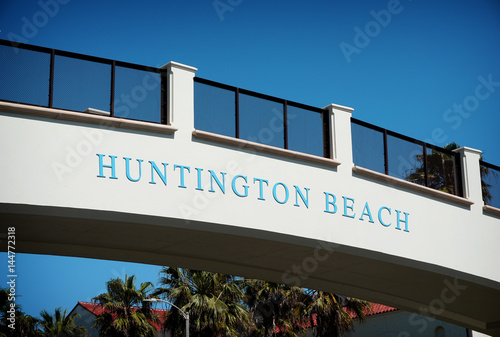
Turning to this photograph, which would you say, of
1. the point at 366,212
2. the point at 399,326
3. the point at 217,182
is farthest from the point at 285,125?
the point at 399,326

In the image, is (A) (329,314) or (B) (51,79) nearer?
(B) (51,79)

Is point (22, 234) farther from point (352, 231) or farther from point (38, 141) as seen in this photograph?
point (352, 231)

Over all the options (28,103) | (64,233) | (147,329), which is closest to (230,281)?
(147,329)

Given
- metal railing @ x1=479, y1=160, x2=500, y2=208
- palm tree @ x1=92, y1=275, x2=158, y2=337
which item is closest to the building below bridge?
palm tree @ x1=92, y1=275, x2=158, y2=337

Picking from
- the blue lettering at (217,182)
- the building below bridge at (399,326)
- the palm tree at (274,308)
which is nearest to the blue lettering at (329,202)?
the blue lettering at (217,182)

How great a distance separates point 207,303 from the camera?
39000mm

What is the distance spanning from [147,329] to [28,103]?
110 feet

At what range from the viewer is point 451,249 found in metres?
19.6

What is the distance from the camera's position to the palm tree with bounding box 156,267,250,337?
127ft

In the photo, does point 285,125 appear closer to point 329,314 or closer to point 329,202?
point 329,202

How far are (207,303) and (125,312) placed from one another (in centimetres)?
969

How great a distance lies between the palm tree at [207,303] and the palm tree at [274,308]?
124 cm

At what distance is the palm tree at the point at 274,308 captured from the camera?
40.4m

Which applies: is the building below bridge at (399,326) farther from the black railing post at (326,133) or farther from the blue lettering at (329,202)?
the blue lettering at (329,202)
